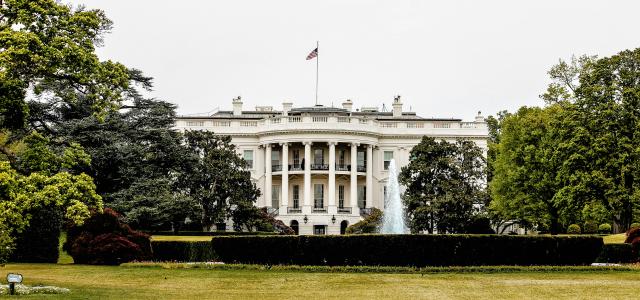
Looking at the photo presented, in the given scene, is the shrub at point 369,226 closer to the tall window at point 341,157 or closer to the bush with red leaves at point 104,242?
the tall window at point 341,157

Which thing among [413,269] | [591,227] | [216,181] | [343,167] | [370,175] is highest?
[343,167]

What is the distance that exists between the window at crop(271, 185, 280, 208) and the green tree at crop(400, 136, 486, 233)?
15.6m

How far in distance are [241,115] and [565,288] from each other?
189ft

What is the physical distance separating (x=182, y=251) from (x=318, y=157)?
3717 centimetres

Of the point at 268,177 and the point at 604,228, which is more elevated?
the point at 268,177

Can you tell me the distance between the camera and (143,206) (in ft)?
152

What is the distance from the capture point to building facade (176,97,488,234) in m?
69.9

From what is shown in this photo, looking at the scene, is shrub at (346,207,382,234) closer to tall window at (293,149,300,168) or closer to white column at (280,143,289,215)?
white column at (280,143,289,215)

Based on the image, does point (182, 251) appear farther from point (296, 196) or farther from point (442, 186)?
point (296, 196)

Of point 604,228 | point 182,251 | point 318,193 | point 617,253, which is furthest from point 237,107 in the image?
point 617,253

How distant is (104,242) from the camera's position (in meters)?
33.5

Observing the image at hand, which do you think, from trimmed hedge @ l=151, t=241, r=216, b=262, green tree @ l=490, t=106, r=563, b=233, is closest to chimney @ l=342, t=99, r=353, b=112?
green tree @ l=490, t=106, r=563, b=233

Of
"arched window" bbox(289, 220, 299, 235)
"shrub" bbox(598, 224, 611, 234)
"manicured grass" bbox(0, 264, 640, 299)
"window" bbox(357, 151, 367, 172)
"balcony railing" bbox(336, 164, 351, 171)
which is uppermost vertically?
"window" bbox(357, 151, 367, 172)

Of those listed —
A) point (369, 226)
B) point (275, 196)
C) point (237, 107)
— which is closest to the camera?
point (369, 226)
